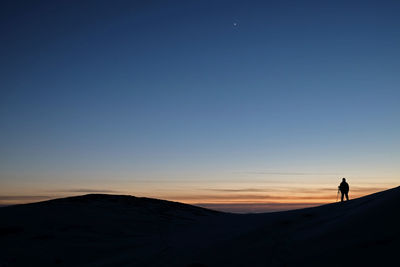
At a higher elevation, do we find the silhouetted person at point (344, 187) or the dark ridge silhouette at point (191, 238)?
the silhouetted person at point (344, 187)

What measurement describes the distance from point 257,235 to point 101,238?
757cm

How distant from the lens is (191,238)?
13867 millimetres

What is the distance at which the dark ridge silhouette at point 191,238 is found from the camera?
24.1 ft

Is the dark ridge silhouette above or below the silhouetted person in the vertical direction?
below

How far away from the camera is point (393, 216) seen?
801cm

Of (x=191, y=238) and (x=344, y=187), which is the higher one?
(x=344, y=187)

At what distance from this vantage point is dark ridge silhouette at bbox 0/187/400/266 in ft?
24.1

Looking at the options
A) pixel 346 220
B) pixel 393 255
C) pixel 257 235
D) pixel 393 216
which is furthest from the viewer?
pixel 257 235

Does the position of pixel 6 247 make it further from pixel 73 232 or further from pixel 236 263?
pixel 236 263

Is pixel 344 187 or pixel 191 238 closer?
pixel 191 238

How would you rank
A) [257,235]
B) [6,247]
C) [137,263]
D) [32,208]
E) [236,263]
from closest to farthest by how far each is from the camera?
1. [236,263]
2. [137,263]
3. [257,235]
4. [6,247]
5. [32,208]

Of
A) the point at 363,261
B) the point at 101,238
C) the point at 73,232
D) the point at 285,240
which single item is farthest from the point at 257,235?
the point at 73,232

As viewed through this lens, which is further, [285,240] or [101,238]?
[101,238]

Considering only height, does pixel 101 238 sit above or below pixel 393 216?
below
